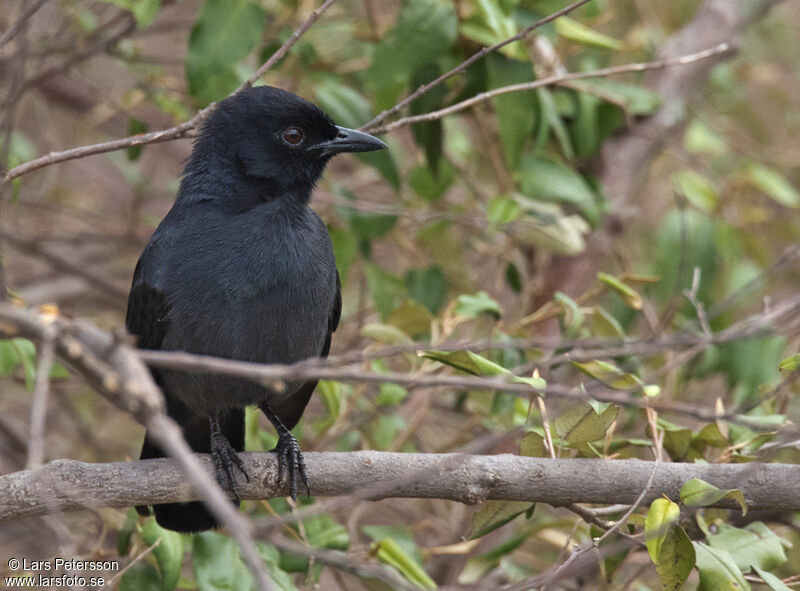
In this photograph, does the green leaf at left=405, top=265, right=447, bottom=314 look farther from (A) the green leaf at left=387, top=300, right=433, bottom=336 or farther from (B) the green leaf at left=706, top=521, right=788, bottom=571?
(B) the green leaf at left=706, top=521, right=788, bottom=571

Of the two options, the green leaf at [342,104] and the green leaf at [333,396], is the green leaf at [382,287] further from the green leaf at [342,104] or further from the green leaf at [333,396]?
the green leaf at [342,104]

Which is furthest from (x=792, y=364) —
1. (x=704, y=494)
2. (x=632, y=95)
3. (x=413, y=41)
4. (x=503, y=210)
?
(x=632, y=95)

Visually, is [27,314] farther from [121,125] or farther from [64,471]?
[121,125]

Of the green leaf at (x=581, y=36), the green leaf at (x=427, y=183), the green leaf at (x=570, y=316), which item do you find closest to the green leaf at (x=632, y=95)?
the green leaf at (x=581, y=36)

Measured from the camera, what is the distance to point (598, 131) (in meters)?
5.23

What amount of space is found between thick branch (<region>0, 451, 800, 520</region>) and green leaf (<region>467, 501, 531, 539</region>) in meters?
0.24

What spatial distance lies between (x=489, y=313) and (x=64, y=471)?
1969 millimetres

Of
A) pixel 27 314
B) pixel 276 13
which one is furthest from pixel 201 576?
pixel 276 13

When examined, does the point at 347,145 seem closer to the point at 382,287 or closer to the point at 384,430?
the point at 382,287

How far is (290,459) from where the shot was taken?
3.69 metres

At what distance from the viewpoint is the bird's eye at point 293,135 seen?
14.0ft

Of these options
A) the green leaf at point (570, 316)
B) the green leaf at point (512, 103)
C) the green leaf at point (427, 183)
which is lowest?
the green leaf at point (570, 316)

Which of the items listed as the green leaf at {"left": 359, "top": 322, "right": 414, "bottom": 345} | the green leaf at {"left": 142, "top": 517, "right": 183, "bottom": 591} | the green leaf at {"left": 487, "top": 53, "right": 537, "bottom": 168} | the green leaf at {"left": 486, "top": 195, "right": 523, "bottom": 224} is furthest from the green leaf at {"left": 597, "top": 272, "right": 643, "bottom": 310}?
the green leaf at {"left": 142, "top": 517, "right": 183, "bottom": 591}

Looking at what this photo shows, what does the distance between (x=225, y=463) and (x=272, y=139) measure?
1.43m
